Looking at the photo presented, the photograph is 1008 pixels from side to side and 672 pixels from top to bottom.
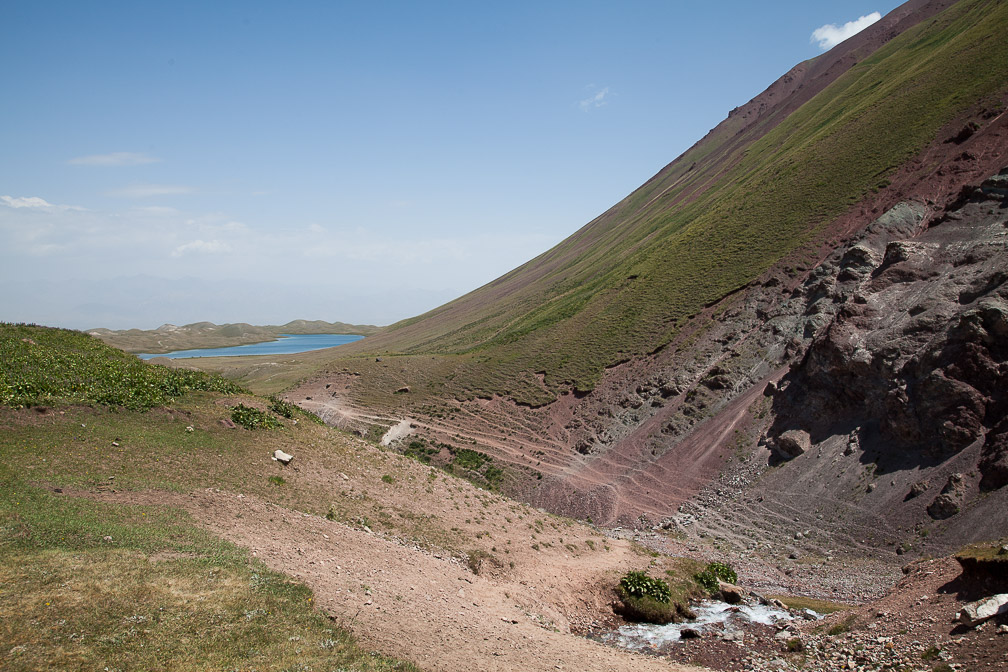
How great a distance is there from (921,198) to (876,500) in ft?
81.4

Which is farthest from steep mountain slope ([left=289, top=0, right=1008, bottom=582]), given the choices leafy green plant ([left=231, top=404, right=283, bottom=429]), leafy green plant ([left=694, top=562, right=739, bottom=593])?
leafy green plant ([left=231, top=404, right=283, bottom=429])

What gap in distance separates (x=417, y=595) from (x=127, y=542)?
20.6ft

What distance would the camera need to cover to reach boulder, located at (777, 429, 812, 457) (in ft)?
96.1

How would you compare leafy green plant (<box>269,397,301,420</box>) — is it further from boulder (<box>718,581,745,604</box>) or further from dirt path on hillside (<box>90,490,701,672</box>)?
boulder (<box>718,581,745,604</box>)

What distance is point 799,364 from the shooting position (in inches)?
1303

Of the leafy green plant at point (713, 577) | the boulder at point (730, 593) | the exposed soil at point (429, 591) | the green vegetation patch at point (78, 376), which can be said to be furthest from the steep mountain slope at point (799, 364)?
the green vegetation patch at point (78, 376)

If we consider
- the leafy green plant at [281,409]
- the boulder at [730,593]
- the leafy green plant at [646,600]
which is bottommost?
the boulder at [730,593]

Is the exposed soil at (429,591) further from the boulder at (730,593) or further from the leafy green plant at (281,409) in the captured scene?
the leafy green plant at (281,409)

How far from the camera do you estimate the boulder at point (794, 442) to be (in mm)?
29281

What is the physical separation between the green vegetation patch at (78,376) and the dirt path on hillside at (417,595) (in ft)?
19.2

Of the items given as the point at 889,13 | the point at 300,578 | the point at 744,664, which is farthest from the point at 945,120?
the point at 889,13

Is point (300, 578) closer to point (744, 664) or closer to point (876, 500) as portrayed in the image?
point (744, 664)

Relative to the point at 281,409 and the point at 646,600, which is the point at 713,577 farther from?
the point at 281,409

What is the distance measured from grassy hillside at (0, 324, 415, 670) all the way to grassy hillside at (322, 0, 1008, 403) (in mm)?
30624
